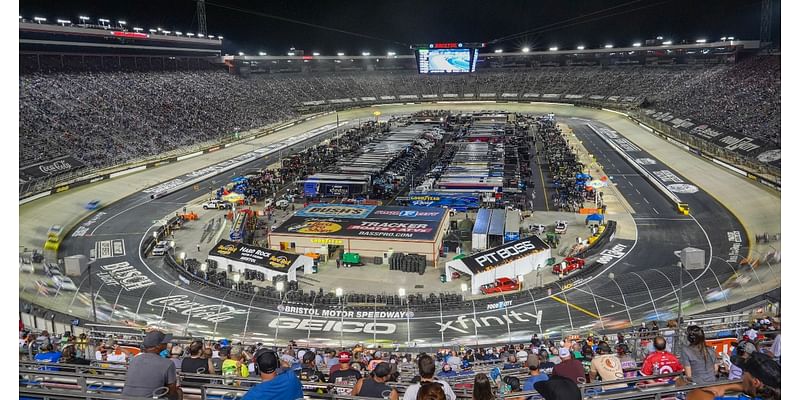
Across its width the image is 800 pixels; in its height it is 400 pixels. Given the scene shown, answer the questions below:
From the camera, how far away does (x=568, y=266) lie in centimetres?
2833

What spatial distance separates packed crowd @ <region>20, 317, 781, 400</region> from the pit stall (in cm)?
→ 1415

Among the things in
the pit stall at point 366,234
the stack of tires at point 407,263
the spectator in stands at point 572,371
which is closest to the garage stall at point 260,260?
the pit stall at point 366,234

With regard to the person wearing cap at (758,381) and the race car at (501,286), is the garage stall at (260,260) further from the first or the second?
the person wearing cap at (758,381)

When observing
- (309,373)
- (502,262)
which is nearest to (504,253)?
(502,262)

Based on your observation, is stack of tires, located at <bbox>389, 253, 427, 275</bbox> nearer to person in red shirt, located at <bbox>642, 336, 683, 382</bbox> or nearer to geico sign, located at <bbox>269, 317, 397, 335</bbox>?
geico sign, located at <bbox>269, 317, 397, 335</bbox>

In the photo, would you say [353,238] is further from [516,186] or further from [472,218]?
[516,186]

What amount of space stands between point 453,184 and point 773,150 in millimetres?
24487

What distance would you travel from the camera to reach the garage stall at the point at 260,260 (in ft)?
91.7

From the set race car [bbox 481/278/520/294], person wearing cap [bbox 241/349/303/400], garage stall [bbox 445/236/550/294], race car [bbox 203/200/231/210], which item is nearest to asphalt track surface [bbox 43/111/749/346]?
race car [bbox 481/278/520/294]

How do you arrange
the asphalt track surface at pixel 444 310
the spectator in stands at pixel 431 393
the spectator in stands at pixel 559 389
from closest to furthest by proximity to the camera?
1. the spectator in stands at pixel 431 393
2. the spectator in stands at pixel 559 389
3. the asphalt track surface at pixel 444 310

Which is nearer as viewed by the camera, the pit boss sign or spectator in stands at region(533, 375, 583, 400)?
spectator in stands at region(533, 375, 583, 400)

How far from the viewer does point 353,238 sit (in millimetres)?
30609

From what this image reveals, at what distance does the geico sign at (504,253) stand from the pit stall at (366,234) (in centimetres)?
337

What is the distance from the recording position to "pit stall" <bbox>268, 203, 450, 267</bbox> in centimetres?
3005
